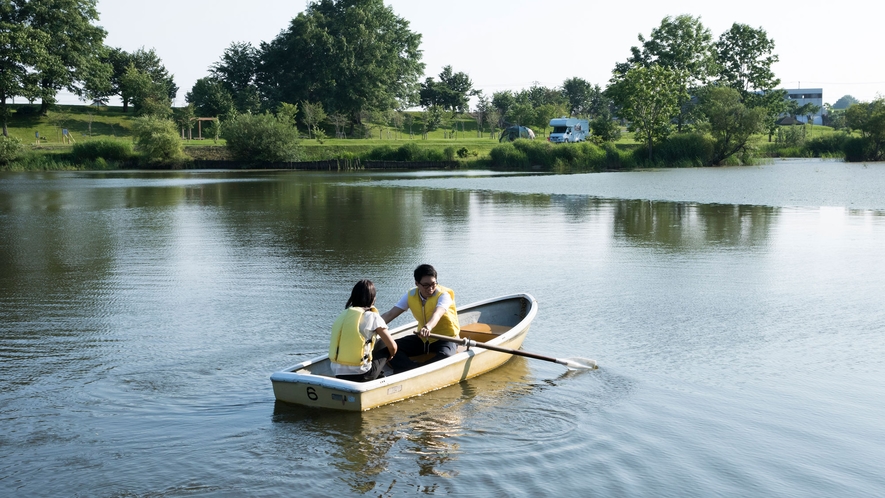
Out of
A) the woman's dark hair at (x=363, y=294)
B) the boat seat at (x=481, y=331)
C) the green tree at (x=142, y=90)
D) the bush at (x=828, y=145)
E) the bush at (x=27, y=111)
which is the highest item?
the green tree at (x=142, y=90)

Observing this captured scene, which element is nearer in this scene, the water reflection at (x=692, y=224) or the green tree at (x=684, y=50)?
the water reflection at (x=692, y=224)

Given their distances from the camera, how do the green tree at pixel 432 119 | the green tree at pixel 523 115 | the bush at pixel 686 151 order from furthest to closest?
the green tree at pixel 523 115, the green tree at pixel 432 119, the bush at pixel 686 151

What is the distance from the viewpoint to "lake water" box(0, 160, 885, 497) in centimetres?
721

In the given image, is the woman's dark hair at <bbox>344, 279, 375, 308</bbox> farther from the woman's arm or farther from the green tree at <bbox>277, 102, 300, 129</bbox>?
the green tree at <bbox>277, 102, 300, 129</bbox>

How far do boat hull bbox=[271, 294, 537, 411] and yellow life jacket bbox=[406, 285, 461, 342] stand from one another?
39 cm

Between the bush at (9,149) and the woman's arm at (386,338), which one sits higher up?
the bush at (9,149)

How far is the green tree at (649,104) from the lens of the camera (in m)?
71.8

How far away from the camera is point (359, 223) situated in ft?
88.5

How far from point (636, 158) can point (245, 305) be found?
61.6 m

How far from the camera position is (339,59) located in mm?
89500

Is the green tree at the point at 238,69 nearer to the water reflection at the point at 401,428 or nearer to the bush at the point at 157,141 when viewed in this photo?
the bush at the point at 157,141

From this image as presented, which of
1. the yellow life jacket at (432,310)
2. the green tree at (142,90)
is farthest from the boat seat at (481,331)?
the green tree at (142,90)

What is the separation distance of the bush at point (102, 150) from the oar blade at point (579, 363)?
71.5 m

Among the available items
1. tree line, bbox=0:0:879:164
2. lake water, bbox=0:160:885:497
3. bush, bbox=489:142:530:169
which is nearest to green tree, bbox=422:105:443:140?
tree line, bbox=0:0:879:164
